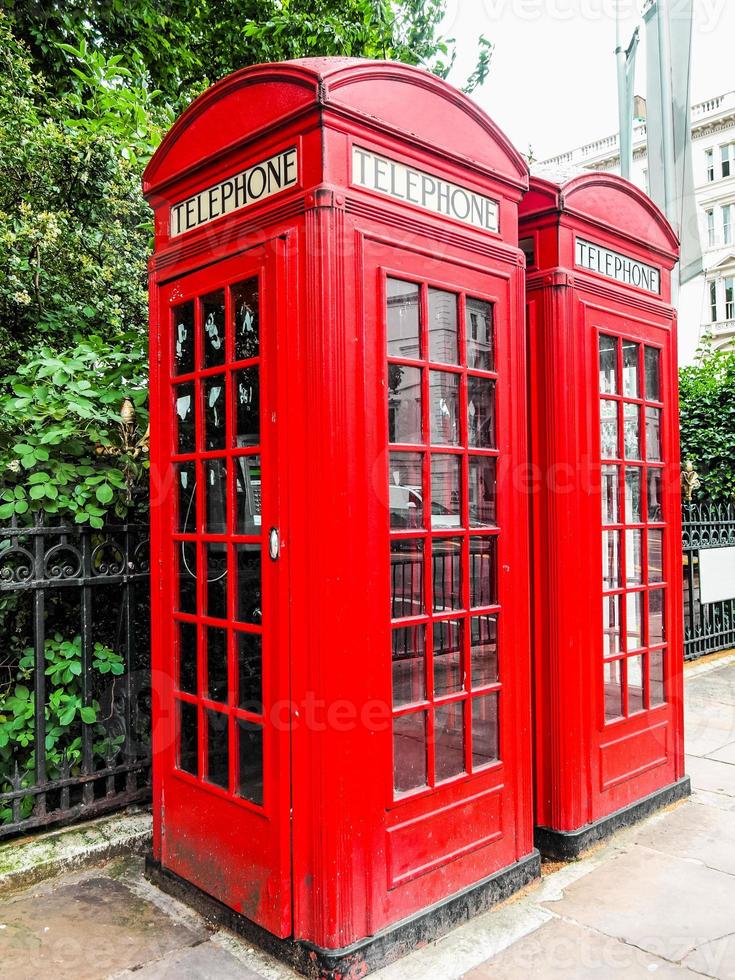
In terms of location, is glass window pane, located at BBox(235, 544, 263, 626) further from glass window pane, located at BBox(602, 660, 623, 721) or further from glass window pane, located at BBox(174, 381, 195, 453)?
glass window pane, located at BBox(602, 660, 623, 721)

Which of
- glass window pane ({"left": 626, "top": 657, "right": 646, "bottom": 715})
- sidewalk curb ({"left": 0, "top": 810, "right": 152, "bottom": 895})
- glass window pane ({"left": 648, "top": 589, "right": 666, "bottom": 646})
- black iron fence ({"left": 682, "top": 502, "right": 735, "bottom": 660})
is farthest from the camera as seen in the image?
black iron fence ({"left": 682, "top": 502, "right": 735, "bottom": 660})

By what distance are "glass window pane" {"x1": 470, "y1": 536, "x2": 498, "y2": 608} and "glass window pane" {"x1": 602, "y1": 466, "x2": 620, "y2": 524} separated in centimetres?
89

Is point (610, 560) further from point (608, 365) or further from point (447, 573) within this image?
point (447, 573)

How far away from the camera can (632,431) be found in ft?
12.7

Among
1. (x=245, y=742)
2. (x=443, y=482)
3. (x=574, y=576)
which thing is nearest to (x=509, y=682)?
(x=574, y=576)

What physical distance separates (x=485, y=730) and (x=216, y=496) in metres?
1.43

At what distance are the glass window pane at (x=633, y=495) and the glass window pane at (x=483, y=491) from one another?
110 cm

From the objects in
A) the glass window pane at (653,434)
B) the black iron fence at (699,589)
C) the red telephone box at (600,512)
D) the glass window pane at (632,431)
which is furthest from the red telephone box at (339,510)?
the black iron fence at (699,589)

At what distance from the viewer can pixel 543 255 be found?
351cm

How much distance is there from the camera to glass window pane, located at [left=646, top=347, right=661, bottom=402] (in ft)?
13.1

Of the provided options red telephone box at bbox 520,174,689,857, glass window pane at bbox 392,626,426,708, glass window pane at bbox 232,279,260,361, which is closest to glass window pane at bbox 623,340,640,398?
red telephone box at bbox 520,174,689,857

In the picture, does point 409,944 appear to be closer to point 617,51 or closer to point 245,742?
point 245,742

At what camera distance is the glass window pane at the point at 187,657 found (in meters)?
3.02

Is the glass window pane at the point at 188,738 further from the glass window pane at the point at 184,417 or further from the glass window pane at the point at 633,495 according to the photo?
the glass window pane at the point at 633,495
